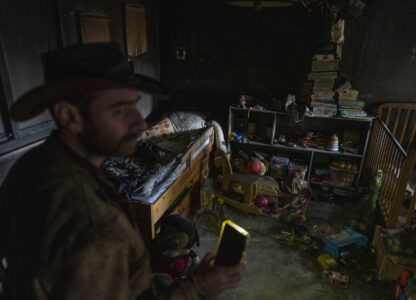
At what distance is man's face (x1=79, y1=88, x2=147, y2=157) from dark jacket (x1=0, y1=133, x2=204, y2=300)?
7 centimetres

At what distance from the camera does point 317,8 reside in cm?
365

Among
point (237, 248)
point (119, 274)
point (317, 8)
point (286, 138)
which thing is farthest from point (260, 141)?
point (119, 274)

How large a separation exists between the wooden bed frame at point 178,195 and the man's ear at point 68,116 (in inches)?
42.8

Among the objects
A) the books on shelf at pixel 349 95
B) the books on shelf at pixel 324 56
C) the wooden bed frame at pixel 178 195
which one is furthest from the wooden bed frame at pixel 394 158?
the wooden bed frame at pixel 178 195

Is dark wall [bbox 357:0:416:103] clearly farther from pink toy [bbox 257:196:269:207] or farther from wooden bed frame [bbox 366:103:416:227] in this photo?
pink toy [bbox 257:196:269:207]

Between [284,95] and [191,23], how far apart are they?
171cm

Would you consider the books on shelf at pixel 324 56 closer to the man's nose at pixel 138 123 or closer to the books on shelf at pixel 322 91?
the books on shelf at pixel 322 91

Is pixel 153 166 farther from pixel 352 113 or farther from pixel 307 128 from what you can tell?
pixel 352 113

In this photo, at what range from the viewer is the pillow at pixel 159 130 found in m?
3.57

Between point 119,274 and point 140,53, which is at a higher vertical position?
point 140,53

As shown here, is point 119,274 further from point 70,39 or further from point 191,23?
point 191,23

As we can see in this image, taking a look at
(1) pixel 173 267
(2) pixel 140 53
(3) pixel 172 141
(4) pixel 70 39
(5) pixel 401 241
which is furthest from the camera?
(2) pixel 140 53

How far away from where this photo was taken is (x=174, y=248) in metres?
2.32

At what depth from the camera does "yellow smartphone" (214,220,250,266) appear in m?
1.15
